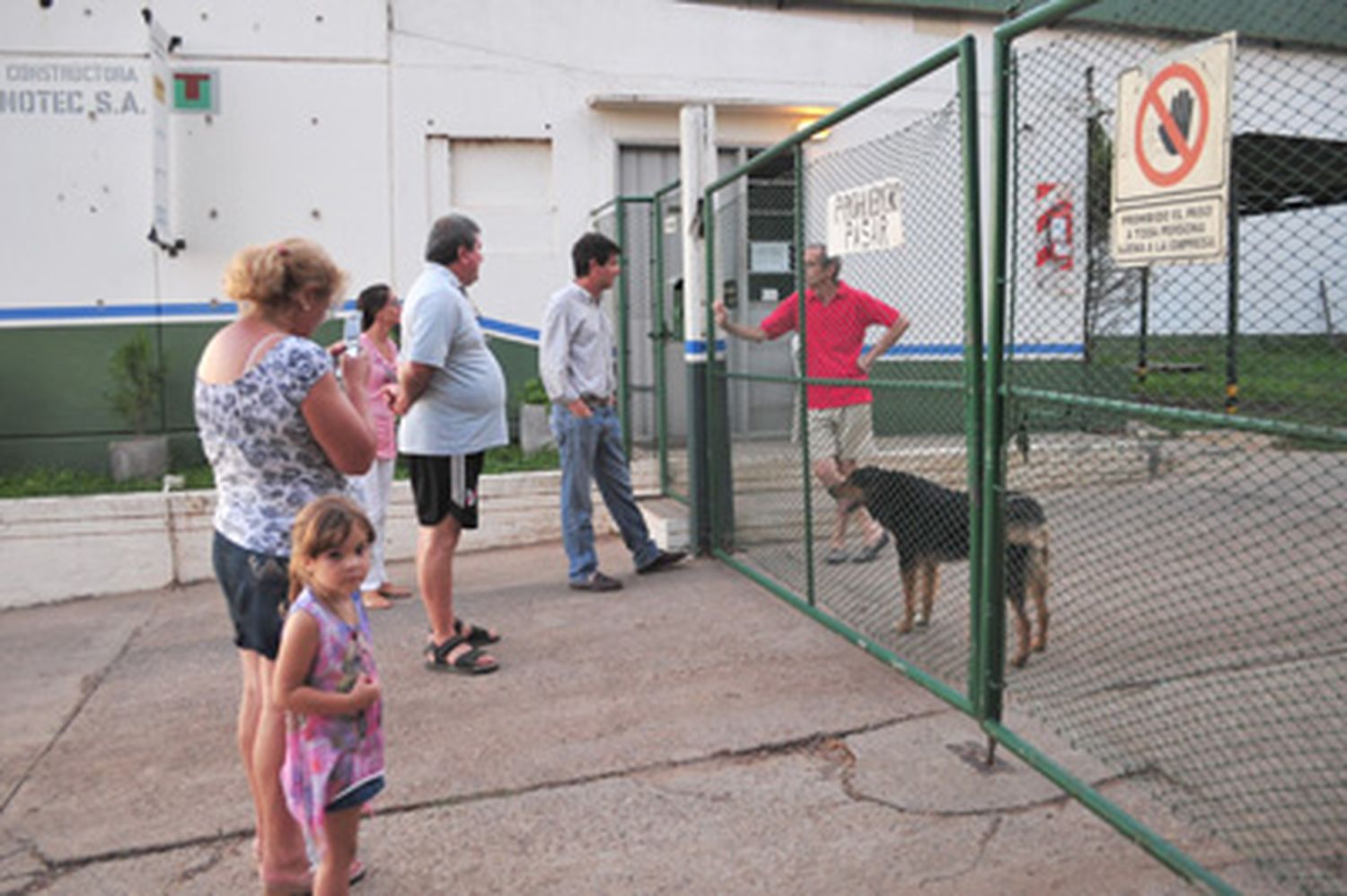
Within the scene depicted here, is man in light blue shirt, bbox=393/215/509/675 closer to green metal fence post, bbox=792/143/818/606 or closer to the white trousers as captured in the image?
the white trousers

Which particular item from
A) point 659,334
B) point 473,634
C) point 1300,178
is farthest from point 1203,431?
point 659,334

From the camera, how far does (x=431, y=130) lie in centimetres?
866

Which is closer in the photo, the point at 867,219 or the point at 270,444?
the point at 270,444

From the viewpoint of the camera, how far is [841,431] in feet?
19.4

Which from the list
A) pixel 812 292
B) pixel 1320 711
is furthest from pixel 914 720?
pixel 812 292

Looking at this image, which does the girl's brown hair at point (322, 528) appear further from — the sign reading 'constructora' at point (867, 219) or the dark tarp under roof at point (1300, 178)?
the dark tarp under roof at point (1300, 178)

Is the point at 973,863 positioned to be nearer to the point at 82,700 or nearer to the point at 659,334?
the point at 82,700

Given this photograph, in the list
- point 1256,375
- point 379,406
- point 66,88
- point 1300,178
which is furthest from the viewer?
point 66,88

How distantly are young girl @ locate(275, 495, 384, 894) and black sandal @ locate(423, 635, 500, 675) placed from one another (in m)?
2.12

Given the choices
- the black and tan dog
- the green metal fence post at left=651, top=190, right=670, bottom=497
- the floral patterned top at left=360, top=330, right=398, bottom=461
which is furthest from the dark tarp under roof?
the floral patterned top at left=360, top=330, right=398, bottom=461

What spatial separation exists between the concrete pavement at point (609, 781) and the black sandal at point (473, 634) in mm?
58

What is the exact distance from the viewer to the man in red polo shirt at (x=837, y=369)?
18.8 feet

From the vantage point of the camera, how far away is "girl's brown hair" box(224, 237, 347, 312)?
275 cm

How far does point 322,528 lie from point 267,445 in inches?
14.0
